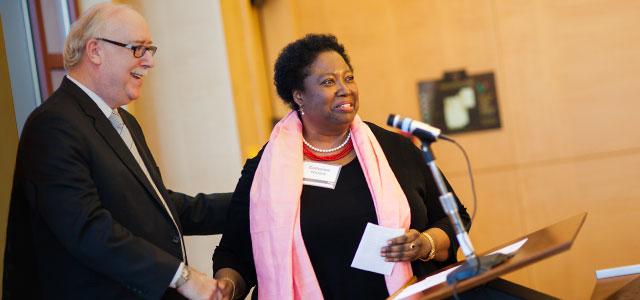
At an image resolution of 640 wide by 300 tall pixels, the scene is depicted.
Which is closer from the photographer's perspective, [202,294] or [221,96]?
[202,294]

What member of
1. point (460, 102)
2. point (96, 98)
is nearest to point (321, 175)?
point (96, 98)

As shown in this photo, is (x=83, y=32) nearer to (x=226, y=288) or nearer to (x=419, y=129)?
(x=226, y=288)

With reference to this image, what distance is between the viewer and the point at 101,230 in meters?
2.33

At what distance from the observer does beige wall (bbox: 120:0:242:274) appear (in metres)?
4.21

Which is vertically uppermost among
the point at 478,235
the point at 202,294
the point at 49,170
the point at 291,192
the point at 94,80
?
the point at 94,80

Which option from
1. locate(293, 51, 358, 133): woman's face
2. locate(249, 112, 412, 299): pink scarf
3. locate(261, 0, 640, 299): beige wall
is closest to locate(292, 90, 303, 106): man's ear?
locate(293, 51, 358, 133): woman's face

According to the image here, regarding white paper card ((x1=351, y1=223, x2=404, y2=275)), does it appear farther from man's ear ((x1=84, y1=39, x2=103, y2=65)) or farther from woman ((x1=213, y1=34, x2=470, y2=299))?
man's ear ((x1=84, y1=39, x2=103, y2=65))

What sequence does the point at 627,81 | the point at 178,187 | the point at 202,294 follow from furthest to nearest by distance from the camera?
1. the point at 627,81
2. the point at 178,187
3. the point at 202,294

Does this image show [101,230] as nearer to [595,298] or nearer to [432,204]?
[432,204]

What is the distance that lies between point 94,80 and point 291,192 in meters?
0.79

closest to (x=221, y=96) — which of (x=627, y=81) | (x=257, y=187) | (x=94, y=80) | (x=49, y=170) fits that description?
(x=257, y=187)

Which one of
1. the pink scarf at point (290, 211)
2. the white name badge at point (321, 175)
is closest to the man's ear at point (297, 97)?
the pink scarf at point (290, 211)

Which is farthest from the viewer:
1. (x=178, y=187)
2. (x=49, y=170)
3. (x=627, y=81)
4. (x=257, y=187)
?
(x=627, y=81)

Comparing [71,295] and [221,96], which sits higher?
[221,96]
